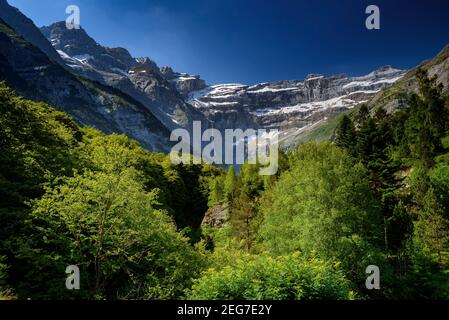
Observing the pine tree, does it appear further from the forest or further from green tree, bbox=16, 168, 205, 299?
green tree, bbox=16, 168, 205, 299

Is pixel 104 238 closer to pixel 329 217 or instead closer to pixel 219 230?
pixel 329 217

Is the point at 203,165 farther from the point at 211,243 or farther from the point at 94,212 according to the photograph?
the point at 94,212

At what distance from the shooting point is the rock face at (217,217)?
81.8 m

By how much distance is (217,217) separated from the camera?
3297 inches

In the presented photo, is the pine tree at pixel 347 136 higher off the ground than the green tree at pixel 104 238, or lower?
higher

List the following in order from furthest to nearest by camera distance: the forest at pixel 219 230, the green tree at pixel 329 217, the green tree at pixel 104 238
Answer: the green tree at pixel 329 217
the green tree at pixel 104 238
the forest at pixel 219 230

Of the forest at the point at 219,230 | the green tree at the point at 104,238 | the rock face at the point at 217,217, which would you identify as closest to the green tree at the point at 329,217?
the forest at the point at 219,230

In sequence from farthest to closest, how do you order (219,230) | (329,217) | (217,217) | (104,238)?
1. (217,217)
2. (219,230)
3. (329,217)
4. (104,238)

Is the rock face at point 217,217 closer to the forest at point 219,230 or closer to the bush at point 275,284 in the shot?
the forest at point 219,230

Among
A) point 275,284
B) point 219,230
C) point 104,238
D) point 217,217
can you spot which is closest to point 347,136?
point 217,217

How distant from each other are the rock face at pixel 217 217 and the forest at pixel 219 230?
1.79 m

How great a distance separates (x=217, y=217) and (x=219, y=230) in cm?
503

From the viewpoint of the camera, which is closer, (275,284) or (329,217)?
(275,284)
